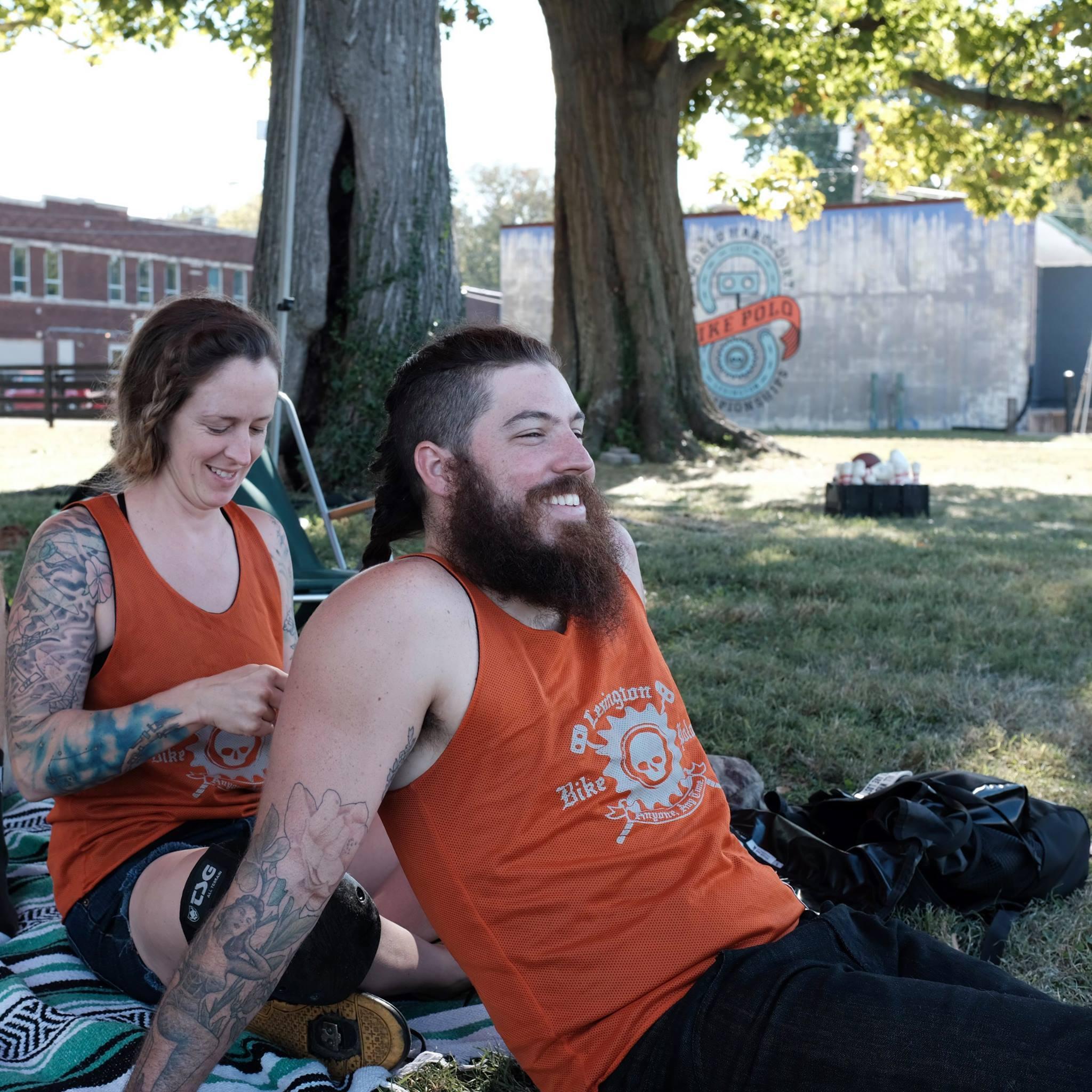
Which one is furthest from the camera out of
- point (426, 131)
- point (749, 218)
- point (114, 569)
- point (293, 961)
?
point (749, 218)

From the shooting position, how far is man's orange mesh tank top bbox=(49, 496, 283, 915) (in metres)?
2.34

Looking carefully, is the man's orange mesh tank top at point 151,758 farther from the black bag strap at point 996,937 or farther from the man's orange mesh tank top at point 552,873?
the black bag strap at point 996,937

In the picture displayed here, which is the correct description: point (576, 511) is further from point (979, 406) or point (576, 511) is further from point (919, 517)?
point (979, 406)

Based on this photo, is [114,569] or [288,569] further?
[288,569]

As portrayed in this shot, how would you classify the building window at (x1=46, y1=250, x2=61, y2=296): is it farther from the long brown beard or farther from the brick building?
the long brown beard

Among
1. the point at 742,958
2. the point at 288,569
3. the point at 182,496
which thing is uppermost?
the point at 182,496

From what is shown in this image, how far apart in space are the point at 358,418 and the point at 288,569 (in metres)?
6.42

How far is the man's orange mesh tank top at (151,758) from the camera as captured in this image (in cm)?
234

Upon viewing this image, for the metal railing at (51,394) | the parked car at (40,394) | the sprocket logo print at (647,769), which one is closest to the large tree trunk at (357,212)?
the sprocket logo print at (647,769)

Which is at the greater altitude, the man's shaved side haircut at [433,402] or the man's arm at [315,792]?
the man's shaved side haircut at [433,402]

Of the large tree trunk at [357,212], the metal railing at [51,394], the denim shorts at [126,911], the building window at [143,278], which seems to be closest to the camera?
the denim shorts at [126,911]

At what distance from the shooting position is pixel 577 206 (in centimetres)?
1374

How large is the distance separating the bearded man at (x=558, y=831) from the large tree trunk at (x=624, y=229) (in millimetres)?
11087

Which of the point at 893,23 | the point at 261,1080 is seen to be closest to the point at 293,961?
the point at 261,1080
